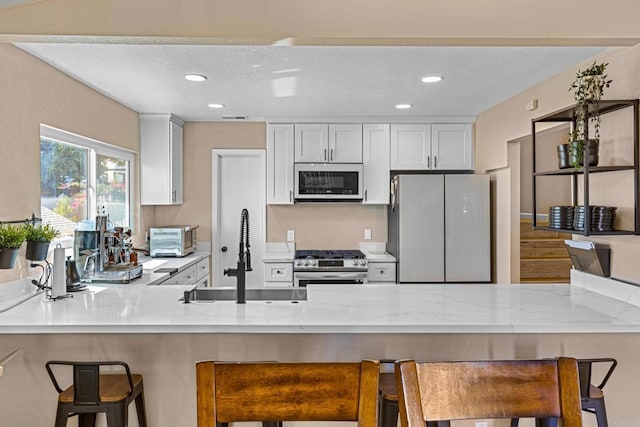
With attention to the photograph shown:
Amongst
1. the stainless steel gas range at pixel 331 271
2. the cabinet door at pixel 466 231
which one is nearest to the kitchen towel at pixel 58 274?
the stainless steel gas range at pixel 331 271

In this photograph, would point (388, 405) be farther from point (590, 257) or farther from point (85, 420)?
point (590, 257)

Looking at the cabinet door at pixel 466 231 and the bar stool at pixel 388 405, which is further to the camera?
the cabinet door at pixel 466 231

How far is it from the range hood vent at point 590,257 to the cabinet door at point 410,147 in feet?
7.21

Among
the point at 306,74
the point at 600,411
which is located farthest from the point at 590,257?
the point at 306,74

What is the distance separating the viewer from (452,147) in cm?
478

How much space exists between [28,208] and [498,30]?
2.66 metres

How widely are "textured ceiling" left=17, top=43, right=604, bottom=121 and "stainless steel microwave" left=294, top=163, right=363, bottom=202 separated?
59 centimetres

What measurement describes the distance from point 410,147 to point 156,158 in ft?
8.31

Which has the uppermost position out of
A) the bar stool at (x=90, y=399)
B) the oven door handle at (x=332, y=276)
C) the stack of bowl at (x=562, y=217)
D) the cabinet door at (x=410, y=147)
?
the cabinet door at (x=410, y=147)

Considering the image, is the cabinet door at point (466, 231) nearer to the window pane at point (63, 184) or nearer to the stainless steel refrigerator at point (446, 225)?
Answer: the stainless steel refrigerator at point (446, 225)

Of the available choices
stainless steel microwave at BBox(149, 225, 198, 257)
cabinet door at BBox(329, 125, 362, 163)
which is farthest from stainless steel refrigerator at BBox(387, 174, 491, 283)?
stainless steel microwave at BBox(149, 225, 198, 257)

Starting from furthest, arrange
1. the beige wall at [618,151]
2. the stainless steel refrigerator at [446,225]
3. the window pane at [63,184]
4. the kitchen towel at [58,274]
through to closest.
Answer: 1. the stainless steel refrigerator at [446,225]
2. the window pane at [63,184]
3. the kitchen towel at [58,274]
4. the beige wall at [618,151]

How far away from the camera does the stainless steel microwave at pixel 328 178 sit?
471 cm

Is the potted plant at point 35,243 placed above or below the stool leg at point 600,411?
above
